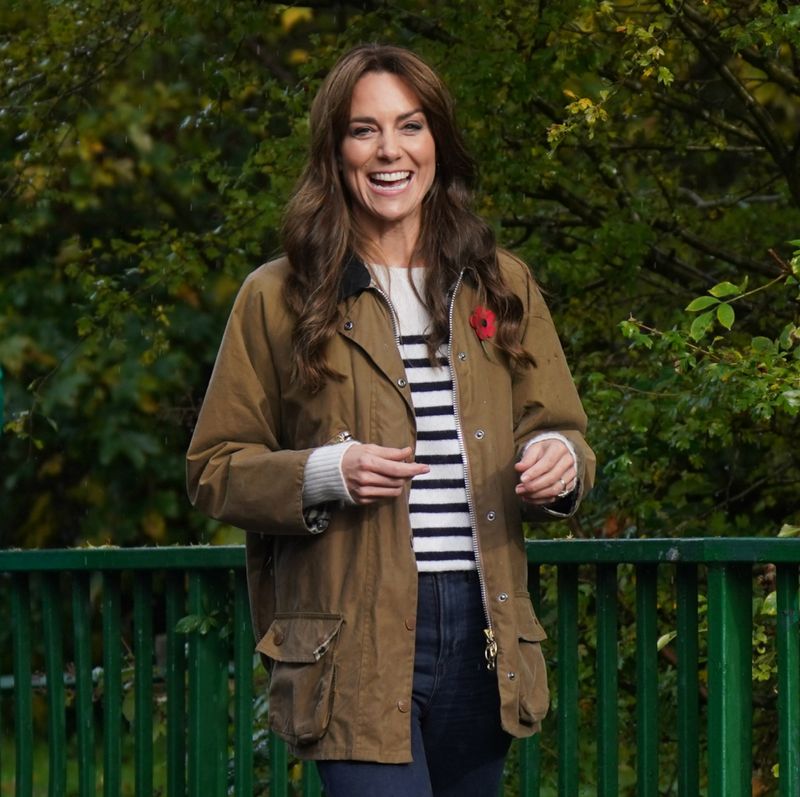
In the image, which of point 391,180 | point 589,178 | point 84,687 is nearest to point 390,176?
point 391,180

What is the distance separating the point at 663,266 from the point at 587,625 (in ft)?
5.95

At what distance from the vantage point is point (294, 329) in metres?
2.92

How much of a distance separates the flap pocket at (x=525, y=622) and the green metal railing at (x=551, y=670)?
373 mm

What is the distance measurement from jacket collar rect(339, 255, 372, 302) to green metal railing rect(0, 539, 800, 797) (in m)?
0.77

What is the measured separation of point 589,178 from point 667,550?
336 cm

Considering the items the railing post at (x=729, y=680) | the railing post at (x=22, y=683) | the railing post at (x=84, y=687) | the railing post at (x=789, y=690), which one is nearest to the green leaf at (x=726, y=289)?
the railing post at (x=729, y=680)

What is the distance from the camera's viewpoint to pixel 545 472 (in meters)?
2.81

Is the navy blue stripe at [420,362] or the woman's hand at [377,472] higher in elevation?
the navy blue stripe at [420,362]

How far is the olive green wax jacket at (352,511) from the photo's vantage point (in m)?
2.84

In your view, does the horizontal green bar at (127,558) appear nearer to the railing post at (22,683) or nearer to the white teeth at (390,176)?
the railing post at (22,683)

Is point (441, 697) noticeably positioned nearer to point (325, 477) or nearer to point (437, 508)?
point (437, 508)

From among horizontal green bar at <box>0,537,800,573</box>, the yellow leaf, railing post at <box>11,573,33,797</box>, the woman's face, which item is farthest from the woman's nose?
the yellow leaf

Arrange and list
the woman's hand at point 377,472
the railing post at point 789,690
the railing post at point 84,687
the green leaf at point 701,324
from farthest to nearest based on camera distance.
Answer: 1. the railing post at point 84,687
2. the green leaf at point 701,324
3. the railing post at point 789,690
4. the woman's hand at point 377,472

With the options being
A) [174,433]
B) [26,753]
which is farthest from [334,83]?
[174,433]
